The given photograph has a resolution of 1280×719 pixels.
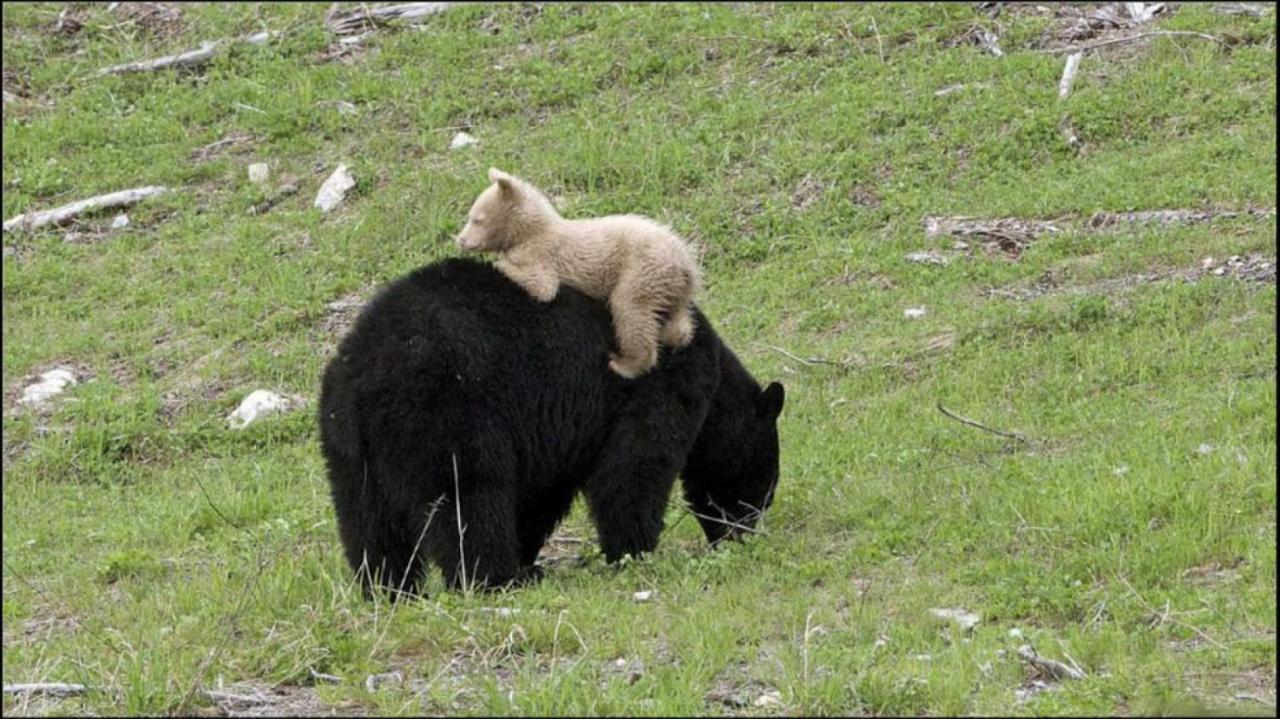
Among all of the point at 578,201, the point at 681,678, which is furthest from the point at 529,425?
the point at 578,201

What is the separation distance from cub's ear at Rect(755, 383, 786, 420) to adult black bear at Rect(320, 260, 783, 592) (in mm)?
A: 671

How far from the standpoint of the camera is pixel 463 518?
29.2 ft

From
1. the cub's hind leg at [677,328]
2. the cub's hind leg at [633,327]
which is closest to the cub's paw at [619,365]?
the cub's hind leg at [633,327]

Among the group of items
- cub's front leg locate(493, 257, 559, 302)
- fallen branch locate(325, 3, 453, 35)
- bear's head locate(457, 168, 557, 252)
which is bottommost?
fallen branch locate(325, 3, 453, 35)

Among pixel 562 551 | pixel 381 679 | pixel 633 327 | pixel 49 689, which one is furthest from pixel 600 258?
pixel 49 689

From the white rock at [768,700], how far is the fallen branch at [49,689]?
8.33 ft

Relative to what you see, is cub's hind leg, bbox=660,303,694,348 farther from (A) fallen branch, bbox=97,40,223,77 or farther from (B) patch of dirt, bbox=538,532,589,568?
(A) fallen branch, bbox=97,40,223,77

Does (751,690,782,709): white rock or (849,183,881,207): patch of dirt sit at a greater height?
(751,690,782,709): white rock

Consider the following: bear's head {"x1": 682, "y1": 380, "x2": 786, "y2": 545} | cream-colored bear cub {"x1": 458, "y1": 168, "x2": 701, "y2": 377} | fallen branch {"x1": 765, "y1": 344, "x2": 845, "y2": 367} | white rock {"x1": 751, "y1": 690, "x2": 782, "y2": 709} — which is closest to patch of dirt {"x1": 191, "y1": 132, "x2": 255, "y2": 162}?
fallen branch {"x1": 765, "y1": 344, "x2": 845, "y2": 367}

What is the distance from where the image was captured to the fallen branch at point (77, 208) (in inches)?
723

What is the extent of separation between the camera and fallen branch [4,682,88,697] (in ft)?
22.8

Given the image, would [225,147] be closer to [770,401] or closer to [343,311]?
[343,311]

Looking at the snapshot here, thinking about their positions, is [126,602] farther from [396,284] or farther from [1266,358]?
[1266,358]

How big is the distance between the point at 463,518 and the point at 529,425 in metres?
0.59
